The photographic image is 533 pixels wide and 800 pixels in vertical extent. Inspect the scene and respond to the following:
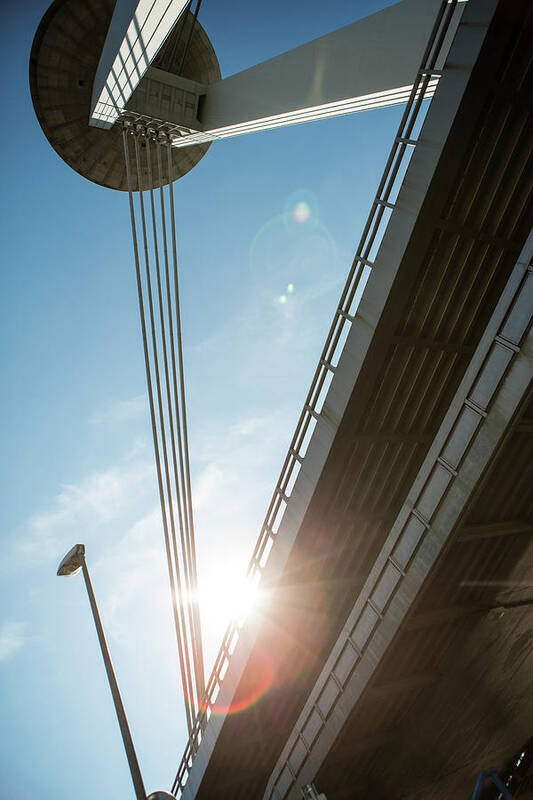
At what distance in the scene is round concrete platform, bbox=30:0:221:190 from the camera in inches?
663

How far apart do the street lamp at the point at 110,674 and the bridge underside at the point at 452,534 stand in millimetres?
4473

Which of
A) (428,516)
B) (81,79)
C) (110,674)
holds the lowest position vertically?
(110,674)

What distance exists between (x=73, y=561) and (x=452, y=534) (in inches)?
283

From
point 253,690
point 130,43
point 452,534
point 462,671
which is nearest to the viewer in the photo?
point 452,534

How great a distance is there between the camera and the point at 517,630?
40.5ft

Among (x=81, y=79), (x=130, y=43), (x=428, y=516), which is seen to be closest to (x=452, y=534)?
(x=428, y=516)

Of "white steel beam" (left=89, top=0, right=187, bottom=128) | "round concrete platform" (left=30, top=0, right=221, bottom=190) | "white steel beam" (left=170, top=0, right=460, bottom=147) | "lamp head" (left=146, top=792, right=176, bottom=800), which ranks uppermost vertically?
"round concrete platform" (left=30, top=0, right=221, bottom=190)

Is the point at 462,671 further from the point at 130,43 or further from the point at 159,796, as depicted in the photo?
the point at 130,43

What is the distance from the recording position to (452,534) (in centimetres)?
923

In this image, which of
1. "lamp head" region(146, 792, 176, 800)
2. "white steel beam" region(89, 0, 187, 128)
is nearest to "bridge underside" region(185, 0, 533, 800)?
"lamp head" region(146, 792, 176, 800)

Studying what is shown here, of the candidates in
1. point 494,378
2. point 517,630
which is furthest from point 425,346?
point 517,630

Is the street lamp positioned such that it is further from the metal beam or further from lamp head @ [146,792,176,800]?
the metal beam

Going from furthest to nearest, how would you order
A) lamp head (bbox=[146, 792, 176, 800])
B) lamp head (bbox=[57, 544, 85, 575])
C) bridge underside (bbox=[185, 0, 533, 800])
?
lamp head (bbox=[57, 544, 85, 575]) < bridge underside (bbox=[185, 0, 533, 800]) < lamp head (bbox=[146, 792, 176, 800])

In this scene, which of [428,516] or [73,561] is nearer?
[73,561]
